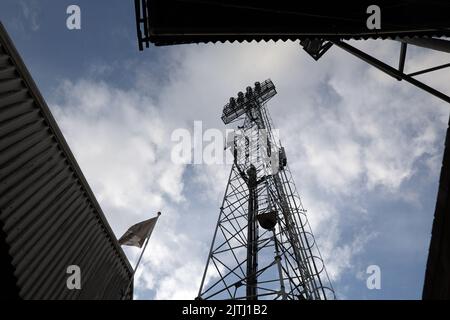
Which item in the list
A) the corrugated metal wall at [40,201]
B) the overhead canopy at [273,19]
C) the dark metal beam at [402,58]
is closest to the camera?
the dark metal beam at [402,58]

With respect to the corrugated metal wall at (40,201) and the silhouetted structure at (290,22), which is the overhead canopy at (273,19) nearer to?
the silhouetted structure at (290,22)

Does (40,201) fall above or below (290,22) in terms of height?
below

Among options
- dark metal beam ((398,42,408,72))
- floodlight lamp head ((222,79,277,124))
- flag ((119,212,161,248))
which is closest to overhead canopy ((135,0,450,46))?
dark metal beam ((398,42,408,72))

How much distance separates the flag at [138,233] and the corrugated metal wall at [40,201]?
1.09m

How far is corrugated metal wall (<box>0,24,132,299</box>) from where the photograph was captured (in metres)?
6.55

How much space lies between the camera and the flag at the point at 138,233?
10.5 m

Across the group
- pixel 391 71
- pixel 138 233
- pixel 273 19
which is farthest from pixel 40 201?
pixel 391 71

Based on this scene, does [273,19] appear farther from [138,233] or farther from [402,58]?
[138,233]

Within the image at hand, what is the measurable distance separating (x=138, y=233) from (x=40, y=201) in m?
3.94

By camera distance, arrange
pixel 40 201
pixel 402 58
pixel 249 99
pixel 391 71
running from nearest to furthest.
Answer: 1. pixel 391 71
2. pixel 402 58
3. pixel 40 201
4. pixel 249 99

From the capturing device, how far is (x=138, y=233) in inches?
421

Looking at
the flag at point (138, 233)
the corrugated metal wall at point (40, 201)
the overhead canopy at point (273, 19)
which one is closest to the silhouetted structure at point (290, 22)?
the overhead canopy at point (273, 19)

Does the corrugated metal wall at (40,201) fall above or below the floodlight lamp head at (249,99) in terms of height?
below
